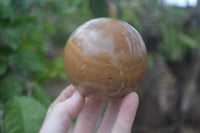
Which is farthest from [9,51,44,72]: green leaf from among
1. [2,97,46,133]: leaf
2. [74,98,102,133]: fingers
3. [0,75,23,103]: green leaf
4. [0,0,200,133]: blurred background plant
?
[74,98,102,133]: fingers

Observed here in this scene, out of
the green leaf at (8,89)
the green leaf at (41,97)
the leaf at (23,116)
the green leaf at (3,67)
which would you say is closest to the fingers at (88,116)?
the leaf at (23,116)

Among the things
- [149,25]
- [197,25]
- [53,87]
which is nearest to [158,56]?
[149,25]

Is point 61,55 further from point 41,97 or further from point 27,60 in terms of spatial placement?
point 41,97

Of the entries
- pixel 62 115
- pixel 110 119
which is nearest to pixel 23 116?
pixel 62 115

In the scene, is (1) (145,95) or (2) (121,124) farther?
(1) (145,95)

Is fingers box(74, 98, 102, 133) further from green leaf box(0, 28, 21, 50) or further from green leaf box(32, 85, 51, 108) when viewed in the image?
green leaf box(0, 28, 21, 50)

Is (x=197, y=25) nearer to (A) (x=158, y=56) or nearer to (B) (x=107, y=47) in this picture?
(A) (x=158, y=56)

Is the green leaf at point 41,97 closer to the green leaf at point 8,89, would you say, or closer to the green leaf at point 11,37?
the green leaf at point 8,89
